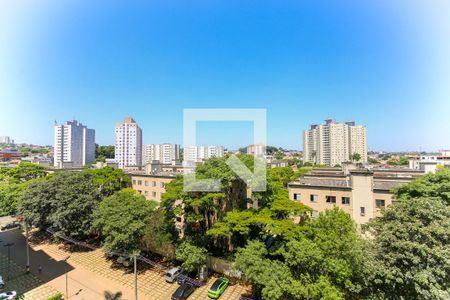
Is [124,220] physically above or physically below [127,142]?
below

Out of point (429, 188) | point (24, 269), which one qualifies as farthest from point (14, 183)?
point (429, 188)

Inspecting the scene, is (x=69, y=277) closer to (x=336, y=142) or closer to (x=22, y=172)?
(x=22, y=172)

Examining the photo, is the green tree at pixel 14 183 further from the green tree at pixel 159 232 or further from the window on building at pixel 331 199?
the window on building at pixel 331 199

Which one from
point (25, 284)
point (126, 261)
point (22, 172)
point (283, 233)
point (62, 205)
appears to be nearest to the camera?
point (283, 233)

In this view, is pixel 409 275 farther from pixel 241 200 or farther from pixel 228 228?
pixel 241 200

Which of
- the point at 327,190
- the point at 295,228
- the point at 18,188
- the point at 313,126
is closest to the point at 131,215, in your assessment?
the point at 295,228

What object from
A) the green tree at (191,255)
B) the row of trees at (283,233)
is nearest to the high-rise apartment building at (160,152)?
the row of trees at (283,233)

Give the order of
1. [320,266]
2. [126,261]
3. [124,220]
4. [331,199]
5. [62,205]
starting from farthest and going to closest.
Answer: [62,205] < [331,199] < [126,261] < [124,220] < [320,266]
